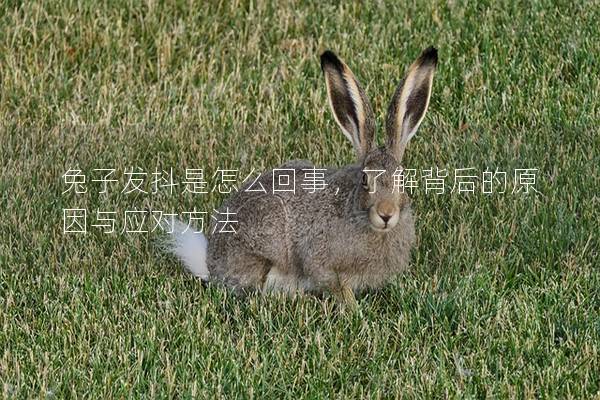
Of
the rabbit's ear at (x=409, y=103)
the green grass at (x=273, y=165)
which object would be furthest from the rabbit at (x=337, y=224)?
the green grass at (x=273, y=165)

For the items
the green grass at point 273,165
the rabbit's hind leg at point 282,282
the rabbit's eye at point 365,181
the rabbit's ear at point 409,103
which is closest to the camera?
the green grass at point 273,165

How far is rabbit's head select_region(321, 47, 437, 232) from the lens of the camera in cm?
499

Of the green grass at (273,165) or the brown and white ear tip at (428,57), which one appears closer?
the green grass at (273,165)

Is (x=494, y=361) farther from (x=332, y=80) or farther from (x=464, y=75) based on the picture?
(x=464, y=75)

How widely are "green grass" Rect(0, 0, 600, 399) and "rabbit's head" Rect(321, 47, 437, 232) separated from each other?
542 mm

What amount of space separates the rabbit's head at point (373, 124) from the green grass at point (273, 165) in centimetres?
54

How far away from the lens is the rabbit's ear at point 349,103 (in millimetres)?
5258

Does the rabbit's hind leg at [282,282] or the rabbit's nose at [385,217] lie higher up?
the rabbit's nose at [385,217]

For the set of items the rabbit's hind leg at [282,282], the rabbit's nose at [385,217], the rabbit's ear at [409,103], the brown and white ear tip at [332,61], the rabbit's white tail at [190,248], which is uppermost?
the brown and white ear tip at [332,61]

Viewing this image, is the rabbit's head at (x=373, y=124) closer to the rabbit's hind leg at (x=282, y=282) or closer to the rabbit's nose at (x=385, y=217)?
the rabbit's nose at (x=385, y=217)

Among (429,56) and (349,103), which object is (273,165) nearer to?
(349,103)

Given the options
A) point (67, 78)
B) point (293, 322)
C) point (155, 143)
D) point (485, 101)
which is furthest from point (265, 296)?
point (67, 78)

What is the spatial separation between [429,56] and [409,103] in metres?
0.21

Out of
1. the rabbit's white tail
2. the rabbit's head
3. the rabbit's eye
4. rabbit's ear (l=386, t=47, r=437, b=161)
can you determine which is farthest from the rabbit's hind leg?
rabbit's ear (l=386, t=47, r=437, b=161)
